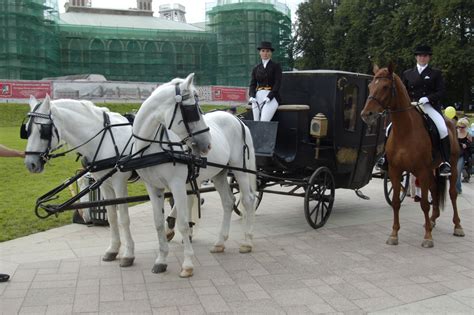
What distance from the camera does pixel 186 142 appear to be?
4.86m

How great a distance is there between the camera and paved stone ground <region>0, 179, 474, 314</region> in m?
4.49

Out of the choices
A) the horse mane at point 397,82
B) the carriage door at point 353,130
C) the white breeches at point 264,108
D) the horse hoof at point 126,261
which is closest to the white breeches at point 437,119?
the horse mane at point 397,82

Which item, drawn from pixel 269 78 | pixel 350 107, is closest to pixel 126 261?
pixel 269 78

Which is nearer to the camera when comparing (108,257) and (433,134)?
(108,257)

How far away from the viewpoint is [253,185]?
6609 millimetres

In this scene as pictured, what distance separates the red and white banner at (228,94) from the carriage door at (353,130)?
4101cm

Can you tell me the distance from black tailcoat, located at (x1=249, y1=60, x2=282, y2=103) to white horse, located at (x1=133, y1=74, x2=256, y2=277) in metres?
1.39

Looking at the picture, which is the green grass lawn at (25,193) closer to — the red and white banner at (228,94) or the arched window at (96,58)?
the red and white banner at (228,94)

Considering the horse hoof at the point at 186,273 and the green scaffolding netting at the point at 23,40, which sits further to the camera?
the green scaffolding netting at the point at 23,40

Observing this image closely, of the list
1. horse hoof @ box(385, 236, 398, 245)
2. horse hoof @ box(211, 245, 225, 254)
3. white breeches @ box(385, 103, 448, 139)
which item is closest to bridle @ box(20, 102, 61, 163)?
horse hoof @ box(211, 245, 225, 254)

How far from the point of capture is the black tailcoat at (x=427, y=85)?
7.04m

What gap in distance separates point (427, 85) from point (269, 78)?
95.5 inches

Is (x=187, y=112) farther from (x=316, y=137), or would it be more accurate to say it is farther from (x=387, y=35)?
(x=387, y=35)

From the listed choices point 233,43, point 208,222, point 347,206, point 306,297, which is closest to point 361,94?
point 347,206
